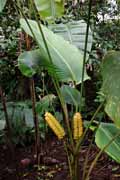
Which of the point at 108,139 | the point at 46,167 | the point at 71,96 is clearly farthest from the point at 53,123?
the point at 46,167

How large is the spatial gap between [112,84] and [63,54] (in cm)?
59

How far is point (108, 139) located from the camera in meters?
1.64

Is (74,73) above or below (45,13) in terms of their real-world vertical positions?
below

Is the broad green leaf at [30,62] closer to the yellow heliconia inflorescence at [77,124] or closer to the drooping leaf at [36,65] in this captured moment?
the drooping leaf at [36,65]

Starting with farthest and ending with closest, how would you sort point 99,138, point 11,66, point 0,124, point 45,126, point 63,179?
1. point 11,66
2. point 45,126
3. point 63,179
4. point 0,124
5. point 99,138

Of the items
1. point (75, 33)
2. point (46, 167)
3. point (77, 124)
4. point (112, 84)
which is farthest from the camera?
point (46, 167)

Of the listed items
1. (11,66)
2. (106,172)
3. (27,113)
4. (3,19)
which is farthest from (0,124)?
(3,19)

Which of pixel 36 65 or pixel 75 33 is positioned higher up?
pixel 75 33

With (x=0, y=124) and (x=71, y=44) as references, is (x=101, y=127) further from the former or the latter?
(x=0, y=124)

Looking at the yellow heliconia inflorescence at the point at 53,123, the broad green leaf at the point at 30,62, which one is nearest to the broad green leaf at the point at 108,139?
the yellow heliconia inflorescence at the point at 53,123

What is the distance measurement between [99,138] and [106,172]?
0.81 metres

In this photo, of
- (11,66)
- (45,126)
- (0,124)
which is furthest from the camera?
(11,66)

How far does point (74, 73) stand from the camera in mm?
1684

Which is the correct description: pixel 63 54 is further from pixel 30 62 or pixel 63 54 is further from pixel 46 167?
pixel 46 167
